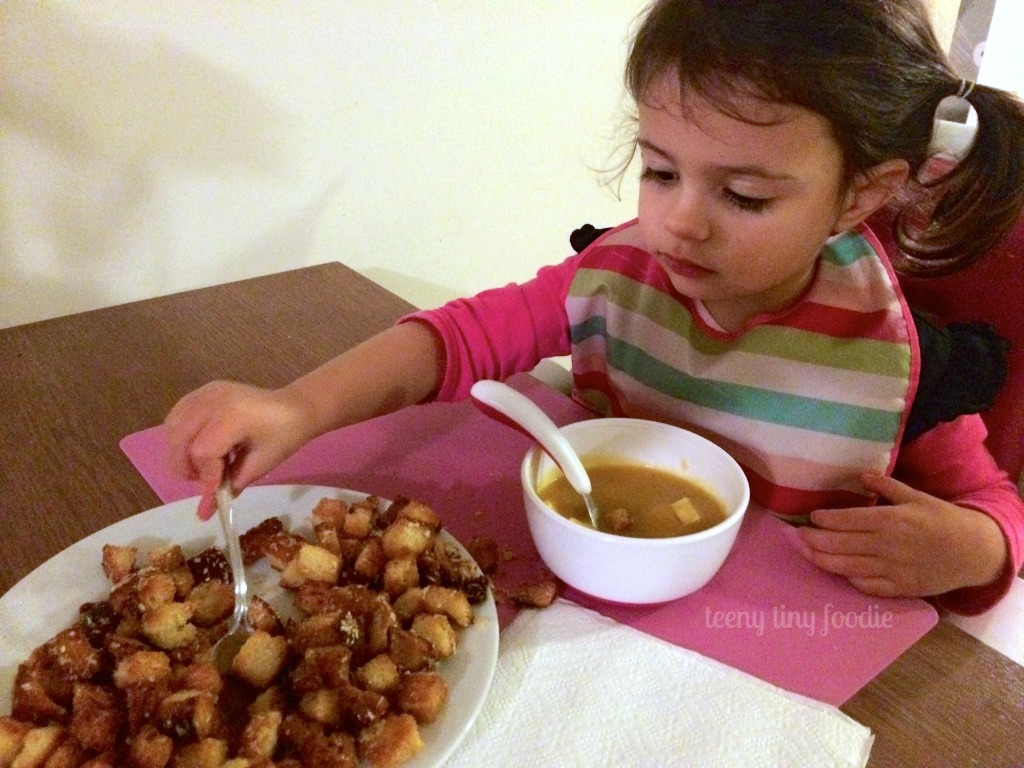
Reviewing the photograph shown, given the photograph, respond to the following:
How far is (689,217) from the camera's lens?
0.66m

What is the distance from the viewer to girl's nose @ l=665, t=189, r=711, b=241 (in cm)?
66

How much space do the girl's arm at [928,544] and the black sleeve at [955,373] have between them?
0.26 ft

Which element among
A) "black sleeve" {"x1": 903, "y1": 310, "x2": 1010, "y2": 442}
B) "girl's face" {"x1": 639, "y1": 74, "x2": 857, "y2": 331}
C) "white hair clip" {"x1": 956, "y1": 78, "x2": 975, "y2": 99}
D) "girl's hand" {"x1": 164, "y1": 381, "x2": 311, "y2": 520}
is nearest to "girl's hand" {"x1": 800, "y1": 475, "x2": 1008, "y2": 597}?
"black sleeve" {"x1": 903, "y1": 310, "x2": 1010, "y2": 442}

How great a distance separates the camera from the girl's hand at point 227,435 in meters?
0.62

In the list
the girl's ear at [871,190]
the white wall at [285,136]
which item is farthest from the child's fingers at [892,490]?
the white wall at [285,136]

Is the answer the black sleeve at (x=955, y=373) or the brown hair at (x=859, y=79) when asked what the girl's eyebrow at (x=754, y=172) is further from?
the black sleeve at (x=955, y=373)

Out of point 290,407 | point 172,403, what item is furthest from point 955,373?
point 172,403

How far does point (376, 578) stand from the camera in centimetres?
60

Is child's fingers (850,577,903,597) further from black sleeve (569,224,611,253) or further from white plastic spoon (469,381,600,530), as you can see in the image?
black sleeve (569,224,611,253)

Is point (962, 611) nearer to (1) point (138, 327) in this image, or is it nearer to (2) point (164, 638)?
(2) point (164, 638)

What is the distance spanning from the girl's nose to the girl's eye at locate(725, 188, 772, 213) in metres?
0.02

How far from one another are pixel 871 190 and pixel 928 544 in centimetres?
31

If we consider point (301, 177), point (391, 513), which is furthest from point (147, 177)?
point (391, 513)

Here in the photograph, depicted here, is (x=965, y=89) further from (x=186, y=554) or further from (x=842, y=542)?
(x=186, y=554)
